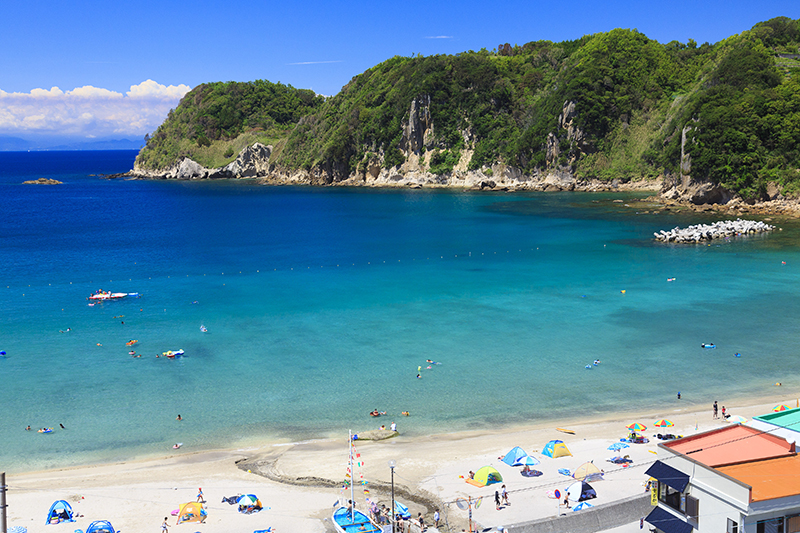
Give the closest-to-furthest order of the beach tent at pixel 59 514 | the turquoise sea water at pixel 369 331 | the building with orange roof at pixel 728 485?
1. the building with orange roof at pixel 728 485
2. the beach tent at pixel 59 514
3. the turquoise sea water at pixel 369 331

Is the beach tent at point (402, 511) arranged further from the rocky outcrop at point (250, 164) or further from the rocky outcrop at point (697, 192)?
the rocky outcrop at point (250, 164)

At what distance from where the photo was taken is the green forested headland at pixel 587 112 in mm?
91500

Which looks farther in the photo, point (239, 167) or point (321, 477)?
point (239, 167)

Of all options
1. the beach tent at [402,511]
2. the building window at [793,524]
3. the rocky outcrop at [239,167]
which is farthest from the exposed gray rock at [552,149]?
the building window at [793,524]

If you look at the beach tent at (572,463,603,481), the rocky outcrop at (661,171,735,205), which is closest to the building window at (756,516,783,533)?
the beach tent at (572,463,603,481)

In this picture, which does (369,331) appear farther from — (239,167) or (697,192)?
(239,167)

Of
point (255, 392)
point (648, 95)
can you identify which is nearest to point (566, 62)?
point (648, 95)

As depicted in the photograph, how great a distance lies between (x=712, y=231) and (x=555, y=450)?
195ft

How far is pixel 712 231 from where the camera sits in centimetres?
7300

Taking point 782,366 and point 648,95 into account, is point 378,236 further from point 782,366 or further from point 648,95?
point 648,95

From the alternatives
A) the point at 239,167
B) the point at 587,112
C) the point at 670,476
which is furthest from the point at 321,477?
the point at 239,167

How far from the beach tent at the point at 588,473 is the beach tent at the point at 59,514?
56.9ft

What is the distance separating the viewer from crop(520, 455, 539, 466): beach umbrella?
75.6 feet

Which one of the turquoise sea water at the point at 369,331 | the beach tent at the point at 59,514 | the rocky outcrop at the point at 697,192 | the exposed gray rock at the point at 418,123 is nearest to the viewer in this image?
the beach tent at the point at 59,514
